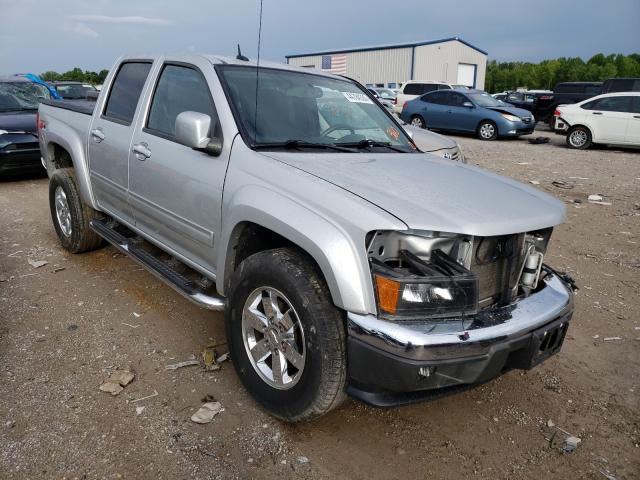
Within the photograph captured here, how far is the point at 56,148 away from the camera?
5180 mm

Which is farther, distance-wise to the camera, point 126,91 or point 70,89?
point 70,89

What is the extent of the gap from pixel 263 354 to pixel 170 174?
1.33 m

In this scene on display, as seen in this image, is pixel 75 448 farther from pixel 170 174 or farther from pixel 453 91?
pixel 453 91

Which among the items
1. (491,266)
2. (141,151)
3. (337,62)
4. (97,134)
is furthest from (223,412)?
(337,62)

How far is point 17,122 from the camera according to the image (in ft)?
27.6

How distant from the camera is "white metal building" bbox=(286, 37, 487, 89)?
3775cm

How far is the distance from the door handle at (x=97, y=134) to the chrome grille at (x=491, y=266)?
10.2 ft

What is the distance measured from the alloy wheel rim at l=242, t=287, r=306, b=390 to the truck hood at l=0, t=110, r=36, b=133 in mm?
7335

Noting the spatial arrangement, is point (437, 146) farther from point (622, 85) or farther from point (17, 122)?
point (622, 85)

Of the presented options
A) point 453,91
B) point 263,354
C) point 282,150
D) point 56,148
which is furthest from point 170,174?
point 453,91

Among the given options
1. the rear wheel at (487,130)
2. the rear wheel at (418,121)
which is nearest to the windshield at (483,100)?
the rear wheel at (487,130)

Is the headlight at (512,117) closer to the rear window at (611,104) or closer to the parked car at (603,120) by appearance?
the parked car at (603,120)

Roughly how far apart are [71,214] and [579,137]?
13394 millimetres

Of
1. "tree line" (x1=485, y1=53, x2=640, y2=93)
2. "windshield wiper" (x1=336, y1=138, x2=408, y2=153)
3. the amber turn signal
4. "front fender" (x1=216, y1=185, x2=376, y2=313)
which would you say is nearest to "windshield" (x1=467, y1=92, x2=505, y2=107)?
"windshield wiper" (x1=336, y1=138, x2=408, y2=153)
